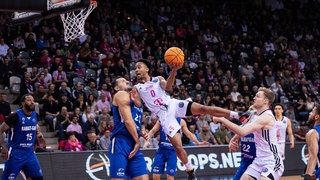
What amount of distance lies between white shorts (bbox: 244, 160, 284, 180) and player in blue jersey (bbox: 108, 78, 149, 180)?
4.87 feet

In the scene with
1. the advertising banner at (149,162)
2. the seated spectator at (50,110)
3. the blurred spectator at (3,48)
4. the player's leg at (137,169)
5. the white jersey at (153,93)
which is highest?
the blurred spectator at (3,48)

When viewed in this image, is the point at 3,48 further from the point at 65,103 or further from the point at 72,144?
the point at 72,144

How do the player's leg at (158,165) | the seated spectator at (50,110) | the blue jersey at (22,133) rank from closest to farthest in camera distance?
1. the blue jersey at (22,133)
2. the player's leg at (158,165)
3. the seated spectator at (50,110)

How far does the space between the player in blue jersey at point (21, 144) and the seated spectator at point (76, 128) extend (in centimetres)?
560

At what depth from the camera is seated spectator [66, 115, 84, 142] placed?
650 inches

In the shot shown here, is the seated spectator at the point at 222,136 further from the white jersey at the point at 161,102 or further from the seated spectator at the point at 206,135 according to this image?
the white jersey at the point at 161,102

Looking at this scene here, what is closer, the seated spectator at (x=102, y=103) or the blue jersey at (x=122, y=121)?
the blue jersey at (x=122, y=121)

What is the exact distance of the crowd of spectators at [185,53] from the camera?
17.8 meters

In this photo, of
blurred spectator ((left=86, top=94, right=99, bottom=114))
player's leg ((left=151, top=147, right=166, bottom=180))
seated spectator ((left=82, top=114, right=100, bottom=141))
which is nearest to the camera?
player's leg ((left=151, top=147, right=166, bottom=180))

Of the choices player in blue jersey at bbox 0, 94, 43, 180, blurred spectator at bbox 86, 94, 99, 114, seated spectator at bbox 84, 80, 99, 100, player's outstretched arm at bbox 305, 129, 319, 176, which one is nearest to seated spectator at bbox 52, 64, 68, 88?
seated spectator at bbox 84, 80, 99, 100

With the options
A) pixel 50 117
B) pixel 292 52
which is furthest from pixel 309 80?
pixel 50 117

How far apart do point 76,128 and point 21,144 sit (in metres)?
6.09

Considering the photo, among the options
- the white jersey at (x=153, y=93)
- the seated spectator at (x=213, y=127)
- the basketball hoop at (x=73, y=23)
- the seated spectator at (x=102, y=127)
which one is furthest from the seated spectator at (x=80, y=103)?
the white jersey at (x=153, y=93)

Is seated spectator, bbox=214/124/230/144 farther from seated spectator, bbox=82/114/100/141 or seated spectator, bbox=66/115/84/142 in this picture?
seated spectator, bbox=66/115/84/142
